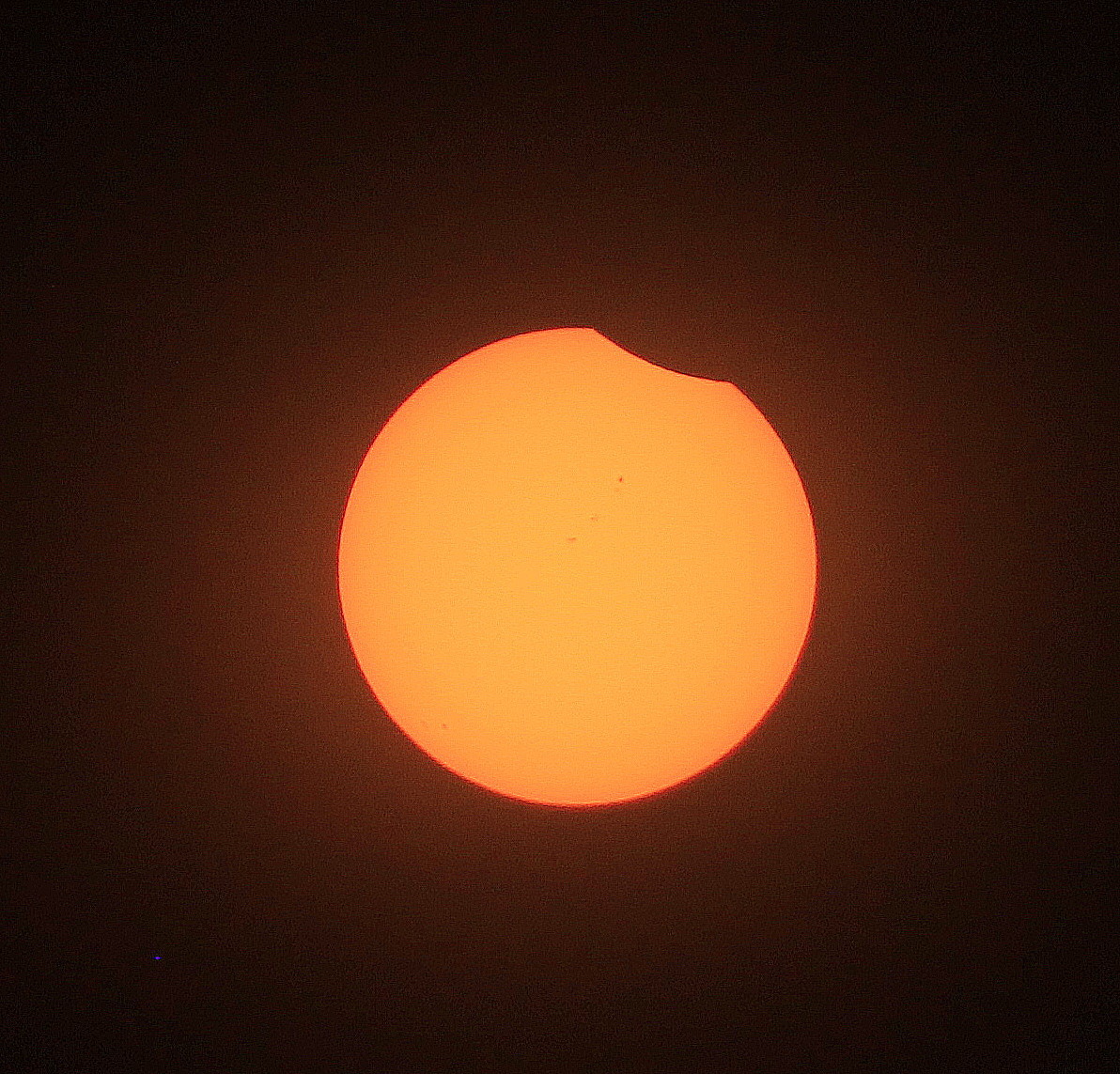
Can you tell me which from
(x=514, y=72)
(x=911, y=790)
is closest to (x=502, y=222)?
(x=514, y=72)

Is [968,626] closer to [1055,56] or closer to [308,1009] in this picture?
[1055,56]

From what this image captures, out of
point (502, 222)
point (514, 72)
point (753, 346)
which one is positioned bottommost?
point (753, 346)

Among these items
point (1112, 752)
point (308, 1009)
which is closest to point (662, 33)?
point (1112, 752)

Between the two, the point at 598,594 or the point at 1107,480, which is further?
the point at 1107,480

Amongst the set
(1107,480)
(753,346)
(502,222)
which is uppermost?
(502,222)

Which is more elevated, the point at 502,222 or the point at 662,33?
the point at 662,33

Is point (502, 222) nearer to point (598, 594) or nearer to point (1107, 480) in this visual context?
point (598, 594)
